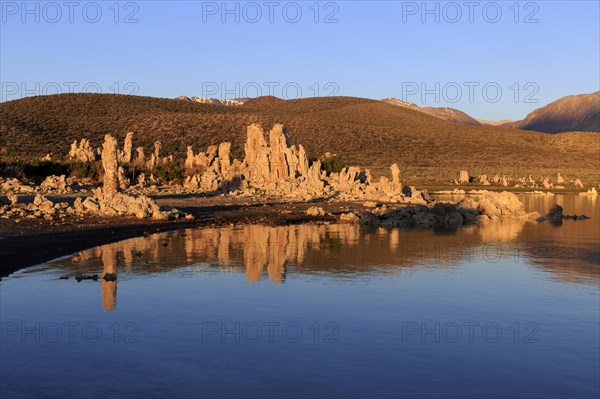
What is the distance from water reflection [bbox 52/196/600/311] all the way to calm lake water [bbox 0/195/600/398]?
5.3 inches

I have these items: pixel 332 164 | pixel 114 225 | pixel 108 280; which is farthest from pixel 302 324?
pixel 332 164

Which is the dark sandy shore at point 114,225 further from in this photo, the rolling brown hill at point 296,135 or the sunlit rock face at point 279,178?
the rolling brown hill at point 296,135

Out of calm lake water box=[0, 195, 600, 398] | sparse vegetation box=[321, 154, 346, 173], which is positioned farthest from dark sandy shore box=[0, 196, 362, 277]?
sparse vegetation box=[321, 154, 346, 173]

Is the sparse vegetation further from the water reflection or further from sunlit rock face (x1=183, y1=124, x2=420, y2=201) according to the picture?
the water reflection

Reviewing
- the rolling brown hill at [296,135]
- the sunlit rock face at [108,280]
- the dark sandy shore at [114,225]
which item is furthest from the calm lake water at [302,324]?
the rolling brown hill at [296,135]

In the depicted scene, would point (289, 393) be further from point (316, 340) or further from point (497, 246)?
point (497, 246)

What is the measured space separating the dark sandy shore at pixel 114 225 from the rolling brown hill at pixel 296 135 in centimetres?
4427

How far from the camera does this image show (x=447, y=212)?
40062 mm

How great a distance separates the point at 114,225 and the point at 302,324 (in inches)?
713

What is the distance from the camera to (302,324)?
1451cm

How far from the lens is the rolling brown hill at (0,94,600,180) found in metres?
100

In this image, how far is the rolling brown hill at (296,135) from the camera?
3937 inches

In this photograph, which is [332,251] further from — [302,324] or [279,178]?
[279,178]

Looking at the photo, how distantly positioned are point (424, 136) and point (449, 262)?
101 m
